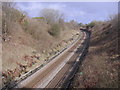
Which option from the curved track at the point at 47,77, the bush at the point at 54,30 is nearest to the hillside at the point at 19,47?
the curved track at the point at 47,77

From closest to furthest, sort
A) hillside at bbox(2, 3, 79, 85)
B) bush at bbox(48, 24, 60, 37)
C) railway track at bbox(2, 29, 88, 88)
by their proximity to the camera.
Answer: railway track at bbox(2, 29, 88, 88)
hillside at bbox(2, 3, 79, 85)
bush at bbox(48, 24, 60, 37)

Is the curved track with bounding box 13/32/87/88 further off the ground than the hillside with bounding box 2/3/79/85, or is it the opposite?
the hillside with bounding box 2/3/79/85

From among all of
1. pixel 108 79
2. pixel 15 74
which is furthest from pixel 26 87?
pixel 108 79

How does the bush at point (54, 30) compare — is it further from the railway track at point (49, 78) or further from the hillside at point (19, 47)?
the railway track at point (49, 78)

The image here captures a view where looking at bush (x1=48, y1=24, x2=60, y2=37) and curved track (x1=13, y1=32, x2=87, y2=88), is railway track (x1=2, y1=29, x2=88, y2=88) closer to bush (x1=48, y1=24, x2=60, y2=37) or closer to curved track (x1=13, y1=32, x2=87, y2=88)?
curved track (x1=13, y1=32, x2=87, y2=88)

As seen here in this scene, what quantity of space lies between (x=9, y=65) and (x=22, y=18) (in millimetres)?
16756

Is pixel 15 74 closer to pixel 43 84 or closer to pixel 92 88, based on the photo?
pixel 43 84

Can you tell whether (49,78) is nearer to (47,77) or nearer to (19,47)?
(47,77)

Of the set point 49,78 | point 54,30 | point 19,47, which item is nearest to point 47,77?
point 49,78

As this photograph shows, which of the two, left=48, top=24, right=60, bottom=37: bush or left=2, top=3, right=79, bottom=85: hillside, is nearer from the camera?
left=2, top=3, right=79, bottom=85: hillside

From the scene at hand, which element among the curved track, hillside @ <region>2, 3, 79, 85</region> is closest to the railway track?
the curved track

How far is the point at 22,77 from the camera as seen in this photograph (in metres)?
14.1

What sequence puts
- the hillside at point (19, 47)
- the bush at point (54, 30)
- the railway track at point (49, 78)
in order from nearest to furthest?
the railway track at point (49, 78), the hillside at point (19, 47), the bush at point (54, 30)

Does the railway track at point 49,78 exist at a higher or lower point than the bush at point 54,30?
lower
